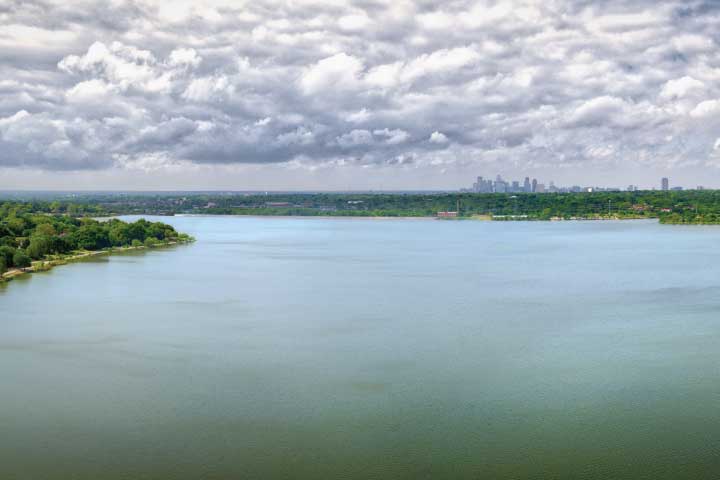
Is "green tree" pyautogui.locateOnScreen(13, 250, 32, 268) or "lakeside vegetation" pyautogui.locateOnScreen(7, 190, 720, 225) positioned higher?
"lakeside vegetation" pyautogui.locateOnScreen(7, 190, 720, 225)

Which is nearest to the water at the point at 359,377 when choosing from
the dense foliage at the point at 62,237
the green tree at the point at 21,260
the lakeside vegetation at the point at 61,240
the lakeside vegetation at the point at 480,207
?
Result: the green tree at the point at 21,260

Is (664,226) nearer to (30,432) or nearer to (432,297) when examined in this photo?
(432,297)

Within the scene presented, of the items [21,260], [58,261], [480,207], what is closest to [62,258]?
[58,261]

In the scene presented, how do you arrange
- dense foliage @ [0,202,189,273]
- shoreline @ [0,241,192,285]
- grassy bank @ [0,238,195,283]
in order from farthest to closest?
dense foliage @ [0,202,189,273], grassy bank @ [0,238,195,283], shoreline @ [0,241,192,285]

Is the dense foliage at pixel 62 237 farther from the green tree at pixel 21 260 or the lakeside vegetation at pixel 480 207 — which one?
the lakeside vegetation at pixel 480 207

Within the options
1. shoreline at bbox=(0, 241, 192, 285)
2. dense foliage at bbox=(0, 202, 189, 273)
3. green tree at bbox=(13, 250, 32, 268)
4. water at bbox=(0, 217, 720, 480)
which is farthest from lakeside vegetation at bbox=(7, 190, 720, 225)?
water at bbox=(0, 217, 720, 480)

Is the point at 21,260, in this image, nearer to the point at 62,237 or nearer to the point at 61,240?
the point at 61,240

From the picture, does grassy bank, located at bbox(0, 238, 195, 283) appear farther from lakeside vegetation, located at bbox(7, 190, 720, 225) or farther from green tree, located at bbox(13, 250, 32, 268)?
lakeside vegetation, located at bbox(7, 190, 720, 225)

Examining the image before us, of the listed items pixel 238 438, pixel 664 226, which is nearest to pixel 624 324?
pixel 238 438
